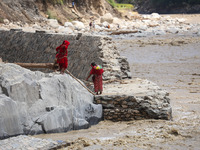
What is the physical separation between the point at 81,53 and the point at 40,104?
391 cm

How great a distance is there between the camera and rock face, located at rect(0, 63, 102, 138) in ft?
24.5

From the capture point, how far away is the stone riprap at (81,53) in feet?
37.4

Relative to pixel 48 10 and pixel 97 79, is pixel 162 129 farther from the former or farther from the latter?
pixel 48 10

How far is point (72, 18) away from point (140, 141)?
106ft

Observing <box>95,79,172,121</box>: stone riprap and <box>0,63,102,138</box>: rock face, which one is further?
<box>95,79,172,121</box>: stone riprap

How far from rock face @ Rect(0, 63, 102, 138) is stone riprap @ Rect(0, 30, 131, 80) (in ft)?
7.93

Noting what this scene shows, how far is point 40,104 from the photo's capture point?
802cm

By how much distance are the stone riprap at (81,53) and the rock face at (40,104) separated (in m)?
2.42

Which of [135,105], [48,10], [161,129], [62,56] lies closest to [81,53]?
[62,56]

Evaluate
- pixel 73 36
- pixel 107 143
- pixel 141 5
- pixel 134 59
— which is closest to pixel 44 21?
pixel 134 59

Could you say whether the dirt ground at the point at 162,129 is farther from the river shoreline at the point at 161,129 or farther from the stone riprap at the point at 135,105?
the stone riprap at the point at 135,105

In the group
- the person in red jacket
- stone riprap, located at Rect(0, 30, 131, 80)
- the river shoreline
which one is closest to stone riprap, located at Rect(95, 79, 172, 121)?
the river shoreline

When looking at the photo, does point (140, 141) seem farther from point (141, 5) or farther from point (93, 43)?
point (141, 5)

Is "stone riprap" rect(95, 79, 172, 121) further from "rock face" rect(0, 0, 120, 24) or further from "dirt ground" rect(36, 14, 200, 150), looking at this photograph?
"rock face" rect(0, 0, 120, 24)
